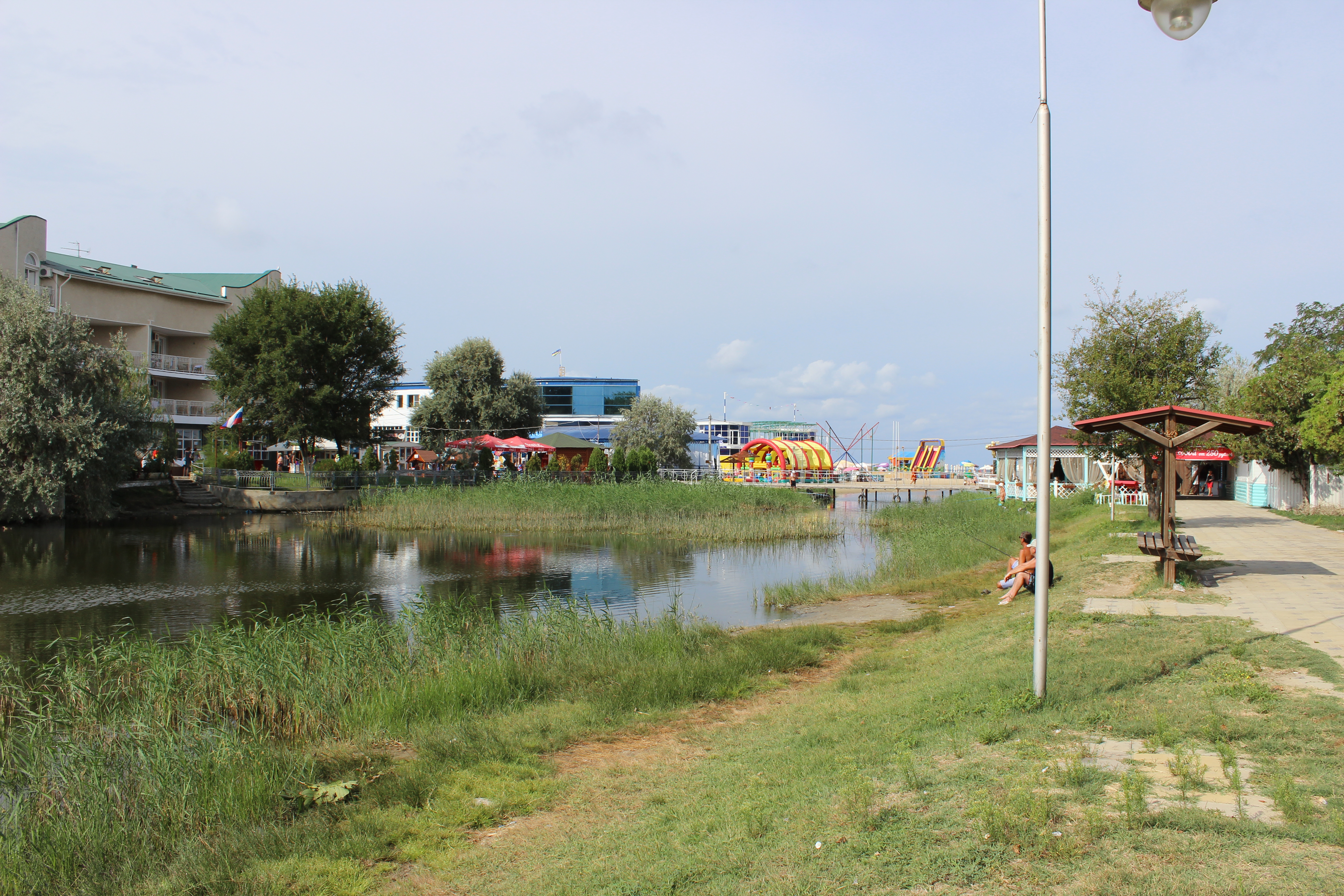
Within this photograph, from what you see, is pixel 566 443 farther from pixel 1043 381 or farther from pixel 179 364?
pixel 1043 381

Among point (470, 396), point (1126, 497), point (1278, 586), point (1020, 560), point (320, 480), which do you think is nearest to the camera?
point (1278, 586)

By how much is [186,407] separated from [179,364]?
2462mm

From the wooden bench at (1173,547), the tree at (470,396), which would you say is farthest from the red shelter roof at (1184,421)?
the tree at (470,396)

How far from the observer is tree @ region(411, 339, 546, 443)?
2098 inches

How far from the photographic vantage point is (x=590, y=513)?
99.2 feet

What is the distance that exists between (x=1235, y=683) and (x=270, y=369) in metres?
38.1

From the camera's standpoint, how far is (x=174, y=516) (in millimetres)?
33812

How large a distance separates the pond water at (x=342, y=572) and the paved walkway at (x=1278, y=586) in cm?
647

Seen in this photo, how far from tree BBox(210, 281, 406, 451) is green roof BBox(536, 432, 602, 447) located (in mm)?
10882

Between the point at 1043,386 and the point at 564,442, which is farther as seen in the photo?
the point at 564,442

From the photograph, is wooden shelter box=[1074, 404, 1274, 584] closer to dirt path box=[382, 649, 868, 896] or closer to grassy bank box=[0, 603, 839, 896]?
grassy bank box=[0, 603, 839, 896]

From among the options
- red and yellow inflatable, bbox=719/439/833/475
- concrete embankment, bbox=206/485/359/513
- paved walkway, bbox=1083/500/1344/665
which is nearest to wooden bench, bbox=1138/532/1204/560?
paved walkway, bbox=1083/500/1344/665

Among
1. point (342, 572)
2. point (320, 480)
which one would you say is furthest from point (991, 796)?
point (320, 480)

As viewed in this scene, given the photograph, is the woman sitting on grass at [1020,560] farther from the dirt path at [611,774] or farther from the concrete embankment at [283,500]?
the concrete embankment at [283,500]
